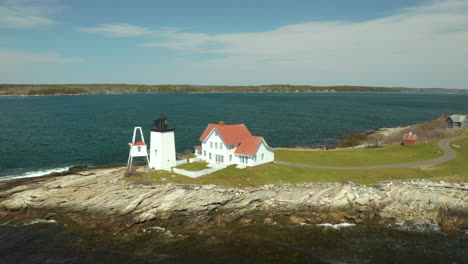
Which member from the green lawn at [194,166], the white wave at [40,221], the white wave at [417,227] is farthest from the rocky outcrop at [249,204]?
the green lawn at [194,166]

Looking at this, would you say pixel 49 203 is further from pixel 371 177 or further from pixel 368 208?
pixel 371 177

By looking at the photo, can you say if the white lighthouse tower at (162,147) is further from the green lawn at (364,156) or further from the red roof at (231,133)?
the green lawn at (364,156)

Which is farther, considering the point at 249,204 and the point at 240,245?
the point at 249,204

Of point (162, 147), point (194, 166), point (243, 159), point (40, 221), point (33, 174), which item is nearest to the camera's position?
point (40, 221)

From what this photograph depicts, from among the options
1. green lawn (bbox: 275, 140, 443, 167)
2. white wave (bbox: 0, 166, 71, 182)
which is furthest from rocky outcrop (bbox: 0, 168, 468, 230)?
white wave (bbox: 0, 166, 71, 182)

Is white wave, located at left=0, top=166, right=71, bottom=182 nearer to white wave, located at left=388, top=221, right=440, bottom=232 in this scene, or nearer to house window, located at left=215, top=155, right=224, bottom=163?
house window, located at left=215, top=155, right=224, bottom=163

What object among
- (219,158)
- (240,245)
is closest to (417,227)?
(240,245)

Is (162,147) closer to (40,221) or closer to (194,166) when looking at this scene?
(194,166)

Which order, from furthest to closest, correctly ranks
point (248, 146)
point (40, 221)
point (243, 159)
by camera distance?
point (248, 146)
point (243, 159)
point (40, 221)
